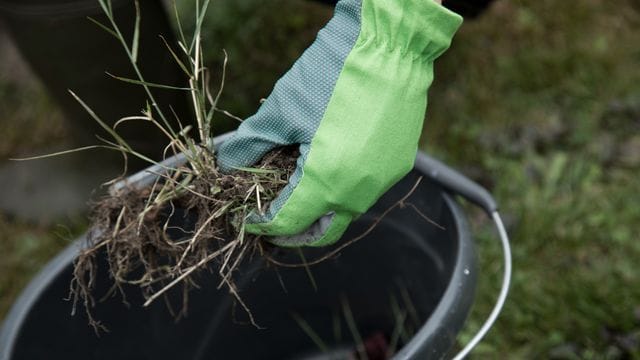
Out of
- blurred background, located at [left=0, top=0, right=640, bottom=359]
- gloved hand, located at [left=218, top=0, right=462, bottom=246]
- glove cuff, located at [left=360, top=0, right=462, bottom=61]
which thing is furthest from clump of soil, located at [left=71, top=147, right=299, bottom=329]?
blurred background, located at [left=0, top=0, right=640, bottom=359]

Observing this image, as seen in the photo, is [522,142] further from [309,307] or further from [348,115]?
[348,115]

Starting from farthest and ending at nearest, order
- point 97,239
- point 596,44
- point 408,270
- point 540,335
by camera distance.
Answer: point 596,44 < point 540,335 < point 408,270 < point 97,239

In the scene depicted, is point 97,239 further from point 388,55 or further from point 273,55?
point 273,55

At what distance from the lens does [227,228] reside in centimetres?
93

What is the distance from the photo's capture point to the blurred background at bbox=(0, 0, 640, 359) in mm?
1364

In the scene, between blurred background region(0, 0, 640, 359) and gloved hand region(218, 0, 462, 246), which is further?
blurred background region(0, 0, 640, 359)

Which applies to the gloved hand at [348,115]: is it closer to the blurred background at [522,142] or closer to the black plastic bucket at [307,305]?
the black plastic bucket at [307,305]

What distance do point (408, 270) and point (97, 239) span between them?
49 cm

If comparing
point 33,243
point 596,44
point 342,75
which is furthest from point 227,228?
point 596,44

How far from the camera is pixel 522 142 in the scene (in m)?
1.63

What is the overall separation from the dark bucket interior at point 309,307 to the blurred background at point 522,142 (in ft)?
0.68

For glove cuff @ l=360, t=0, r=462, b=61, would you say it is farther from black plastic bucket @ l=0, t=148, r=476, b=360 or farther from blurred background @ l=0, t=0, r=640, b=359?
blurred background @ l=0, t=0, r=640, b=359

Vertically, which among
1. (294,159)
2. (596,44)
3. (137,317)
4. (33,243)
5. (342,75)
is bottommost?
(33,243)

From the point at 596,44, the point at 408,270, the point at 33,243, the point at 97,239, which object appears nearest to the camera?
the point at 97,239
